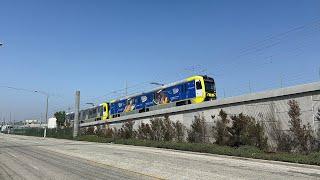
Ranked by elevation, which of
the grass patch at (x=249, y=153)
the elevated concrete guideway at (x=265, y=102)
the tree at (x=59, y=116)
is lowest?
the grass patch at (x=249, y=153)

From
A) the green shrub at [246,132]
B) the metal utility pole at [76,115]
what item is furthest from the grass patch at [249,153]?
the metal utility pole at [76,115]

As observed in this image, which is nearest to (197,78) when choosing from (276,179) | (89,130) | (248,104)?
(248,104)

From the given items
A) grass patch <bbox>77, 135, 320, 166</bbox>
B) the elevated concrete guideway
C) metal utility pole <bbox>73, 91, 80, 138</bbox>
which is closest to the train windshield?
the elevated concrete guideway

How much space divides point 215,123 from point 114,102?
106 feet

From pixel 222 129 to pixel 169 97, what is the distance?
12789 mm

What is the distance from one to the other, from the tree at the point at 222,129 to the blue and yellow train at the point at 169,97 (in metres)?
6.78

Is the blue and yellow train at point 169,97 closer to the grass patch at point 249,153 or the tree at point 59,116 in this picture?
the grass patch at point 249,153

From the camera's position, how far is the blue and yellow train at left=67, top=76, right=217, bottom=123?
38.7m

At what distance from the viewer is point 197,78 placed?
127 ft

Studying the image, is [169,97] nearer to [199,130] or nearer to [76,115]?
[199,130]

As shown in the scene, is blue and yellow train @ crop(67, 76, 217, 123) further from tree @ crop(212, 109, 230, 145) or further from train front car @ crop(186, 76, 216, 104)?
tree @ crop(212, 109, 230, 145)

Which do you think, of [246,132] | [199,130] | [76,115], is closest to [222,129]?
[246,132]

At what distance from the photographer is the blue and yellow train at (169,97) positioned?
38.7 m

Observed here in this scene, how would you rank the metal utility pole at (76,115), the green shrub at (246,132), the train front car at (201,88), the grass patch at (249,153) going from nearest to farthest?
the grass patch at (249,153)
the green shrub at (246,132)
the train front car at (201,88)
the metal utility pole at (76,115)
